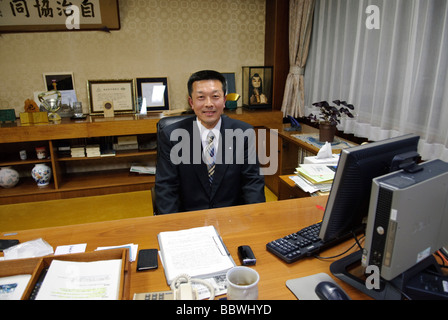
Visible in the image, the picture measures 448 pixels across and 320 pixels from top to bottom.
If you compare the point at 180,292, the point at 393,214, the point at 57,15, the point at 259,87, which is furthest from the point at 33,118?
the point at 393,214

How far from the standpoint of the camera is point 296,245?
3.78 ft

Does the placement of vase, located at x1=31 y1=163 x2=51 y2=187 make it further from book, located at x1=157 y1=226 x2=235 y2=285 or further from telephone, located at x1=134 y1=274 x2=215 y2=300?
telephone, located at x1=134 y1=274 x2=215 y2=300

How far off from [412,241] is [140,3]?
344 centimetres

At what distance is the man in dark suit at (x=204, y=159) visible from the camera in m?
1.79

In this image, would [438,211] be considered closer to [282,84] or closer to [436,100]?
[436,100]

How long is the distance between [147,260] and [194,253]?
0.54 feet

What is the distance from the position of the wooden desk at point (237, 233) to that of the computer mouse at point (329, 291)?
0.26 feet

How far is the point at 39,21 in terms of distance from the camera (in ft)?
10.5

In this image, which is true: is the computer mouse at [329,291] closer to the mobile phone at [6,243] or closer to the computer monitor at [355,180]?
the computer monitor at [355,180]

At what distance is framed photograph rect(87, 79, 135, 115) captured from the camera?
3.41 meters

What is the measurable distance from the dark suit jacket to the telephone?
0.86m

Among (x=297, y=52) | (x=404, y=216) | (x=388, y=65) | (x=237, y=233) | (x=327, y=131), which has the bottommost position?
(x=237, y=233)

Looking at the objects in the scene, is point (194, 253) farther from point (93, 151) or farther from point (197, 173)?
point (93, 151)

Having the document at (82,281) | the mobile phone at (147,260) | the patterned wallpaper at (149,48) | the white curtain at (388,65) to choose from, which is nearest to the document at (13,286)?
the document at (82,281)
